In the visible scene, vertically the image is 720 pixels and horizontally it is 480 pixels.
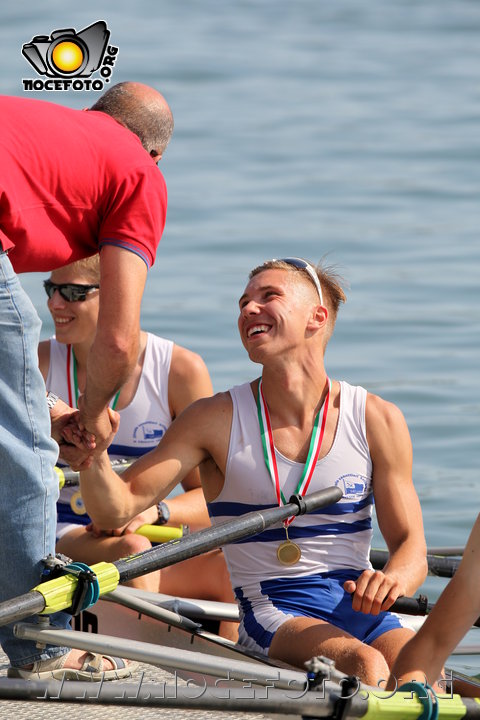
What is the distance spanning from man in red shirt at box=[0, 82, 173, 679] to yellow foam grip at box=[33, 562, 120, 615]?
200mm

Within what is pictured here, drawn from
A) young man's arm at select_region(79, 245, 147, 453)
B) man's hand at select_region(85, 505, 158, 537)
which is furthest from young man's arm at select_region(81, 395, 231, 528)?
man's hand at select_region(85, 505, 158, 537)

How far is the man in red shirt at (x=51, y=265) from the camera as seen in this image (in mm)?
3453

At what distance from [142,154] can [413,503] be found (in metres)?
1.36

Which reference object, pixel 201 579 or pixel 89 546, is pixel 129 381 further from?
pixel 201 579

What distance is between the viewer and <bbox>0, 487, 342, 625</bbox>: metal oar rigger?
10.5 ft

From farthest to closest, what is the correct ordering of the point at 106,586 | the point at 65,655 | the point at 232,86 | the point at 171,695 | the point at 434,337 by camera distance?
the point at 232,86 < the point at 434,337 < the point at 65,655 < the point at 106,586 < the point at 171,695

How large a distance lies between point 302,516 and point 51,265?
111 centimetres

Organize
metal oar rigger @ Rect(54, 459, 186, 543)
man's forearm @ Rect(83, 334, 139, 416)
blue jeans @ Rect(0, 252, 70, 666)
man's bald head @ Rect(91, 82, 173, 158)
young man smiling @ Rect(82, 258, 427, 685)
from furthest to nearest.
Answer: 1. metal oar rigger @ Rect(54, 459, 186, 543)
2. man's bald head @ Rect(91, 82, 173, 158)
3. young man smiling @ Rect(82, 258, 427, 685)
4. man's forearm @ Rect(83, 334, 139, 416)
5. blue jeans @ Rect(0, 252, 70, 666)

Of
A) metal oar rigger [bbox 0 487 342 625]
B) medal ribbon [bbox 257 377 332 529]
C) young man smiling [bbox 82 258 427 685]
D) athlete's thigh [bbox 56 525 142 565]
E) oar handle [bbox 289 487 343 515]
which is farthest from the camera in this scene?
athlete's thigh [bbox 56 525 142 565]

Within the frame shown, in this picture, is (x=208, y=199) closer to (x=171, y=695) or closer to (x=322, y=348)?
(x=322, y=348)

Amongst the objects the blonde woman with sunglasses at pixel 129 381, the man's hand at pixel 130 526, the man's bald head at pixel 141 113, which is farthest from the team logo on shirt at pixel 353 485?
the man's bald head at pixel 141 113

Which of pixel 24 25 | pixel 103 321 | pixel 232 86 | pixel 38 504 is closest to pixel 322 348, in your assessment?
pixel 103 321

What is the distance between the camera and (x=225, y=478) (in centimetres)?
423

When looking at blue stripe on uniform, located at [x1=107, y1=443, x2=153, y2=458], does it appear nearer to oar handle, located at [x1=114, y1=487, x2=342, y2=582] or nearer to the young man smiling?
the young man smiling
